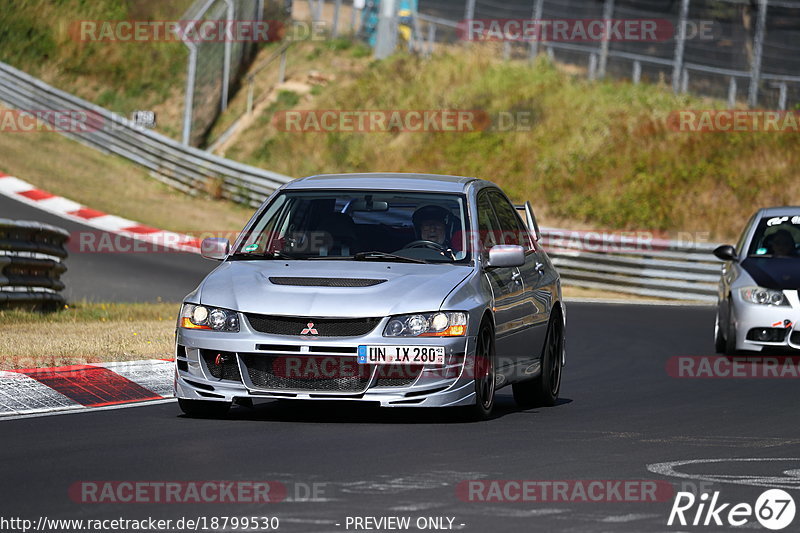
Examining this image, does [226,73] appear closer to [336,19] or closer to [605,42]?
[336,19]

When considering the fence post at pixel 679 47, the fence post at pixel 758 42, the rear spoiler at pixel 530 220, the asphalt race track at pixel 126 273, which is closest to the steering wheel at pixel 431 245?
the rear spoiler at pixel 530 220

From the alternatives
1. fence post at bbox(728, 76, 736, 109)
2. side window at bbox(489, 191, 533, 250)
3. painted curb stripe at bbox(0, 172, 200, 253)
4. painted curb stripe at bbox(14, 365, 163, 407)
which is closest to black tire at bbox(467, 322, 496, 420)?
side window at bbox(489, 191, 533, 250)

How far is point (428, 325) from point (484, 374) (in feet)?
2.18

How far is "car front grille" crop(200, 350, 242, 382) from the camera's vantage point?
9602 mm

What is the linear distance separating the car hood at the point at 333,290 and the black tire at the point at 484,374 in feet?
1.33

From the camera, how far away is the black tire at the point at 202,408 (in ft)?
32.6

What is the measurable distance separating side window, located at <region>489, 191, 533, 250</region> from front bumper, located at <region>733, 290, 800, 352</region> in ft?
16.5

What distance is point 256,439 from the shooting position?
894 centimetres

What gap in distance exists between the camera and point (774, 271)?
54.1 feet

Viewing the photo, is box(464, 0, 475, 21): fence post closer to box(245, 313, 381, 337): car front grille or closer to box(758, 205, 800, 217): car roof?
box(758, 205, 800, 217): car roof

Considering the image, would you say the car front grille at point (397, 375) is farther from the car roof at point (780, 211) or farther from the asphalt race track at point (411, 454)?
the car roof at point (780, 211)

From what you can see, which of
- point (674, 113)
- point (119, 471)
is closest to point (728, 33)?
point (674, 113)

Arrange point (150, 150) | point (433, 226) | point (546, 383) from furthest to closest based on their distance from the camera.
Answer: point (150, 150) < point (546, 383) < point (433, 226)

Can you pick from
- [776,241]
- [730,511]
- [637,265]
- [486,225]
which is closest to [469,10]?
[637,265]
